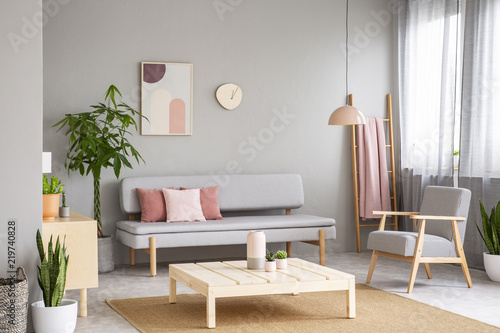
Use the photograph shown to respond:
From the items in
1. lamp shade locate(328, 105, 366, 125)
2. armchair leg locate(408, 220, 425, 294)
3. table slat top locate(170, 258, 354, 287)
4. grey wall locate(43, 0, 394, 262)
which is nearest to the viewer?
table slat top locate(170, 258, 354, 287)

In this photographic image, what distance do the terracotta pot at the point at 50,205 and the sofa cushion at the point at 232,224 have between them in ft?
4.79

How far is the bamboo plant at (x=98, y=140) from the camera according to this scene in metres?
5.87

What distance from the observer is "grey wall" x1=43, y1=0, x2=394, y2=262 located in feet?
21.1

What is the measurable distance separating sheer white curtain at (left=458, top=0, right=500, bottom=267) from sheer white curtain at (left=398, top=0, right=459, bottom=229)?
0.77 ft

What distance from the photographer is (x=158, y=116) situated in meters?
6.67

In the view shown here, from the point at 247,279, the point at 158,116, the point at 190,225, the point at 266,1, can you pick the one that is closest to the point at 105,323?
the point at 247,279

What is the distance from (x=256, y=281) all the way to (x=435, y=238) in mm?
1883

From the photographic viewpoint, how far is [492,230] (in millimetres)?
5574

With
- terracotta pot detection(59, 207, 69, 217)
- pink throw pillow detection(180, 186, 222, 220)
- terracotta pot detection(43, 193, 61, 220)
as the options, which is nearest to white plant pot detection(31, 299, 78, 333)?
terracotta pot detection(43, 193, 61, 220)

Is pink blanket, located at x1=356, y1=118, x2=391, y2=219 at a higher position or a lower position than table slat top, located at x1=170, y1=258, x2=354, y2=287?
higher

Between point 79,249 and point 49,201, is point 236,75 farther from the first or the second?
point 79,249

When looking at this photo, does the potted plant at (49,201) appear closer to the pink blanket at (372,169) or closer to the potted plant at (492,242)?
the potted plant at (492,242)

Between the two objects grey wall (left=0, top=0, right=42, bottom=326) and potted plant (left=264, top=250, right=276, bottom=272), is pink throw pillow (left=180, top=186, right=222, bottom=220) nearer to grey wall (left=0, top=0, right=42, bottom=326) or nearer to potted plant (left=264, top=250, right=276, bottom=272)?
potted plant (left=264, top=250, right=276, bottom=272)

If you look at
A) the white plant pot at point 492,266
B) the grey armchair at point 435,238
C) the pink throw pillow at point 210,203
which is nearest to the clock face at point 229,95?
the pink throw pillow at point 210,203
